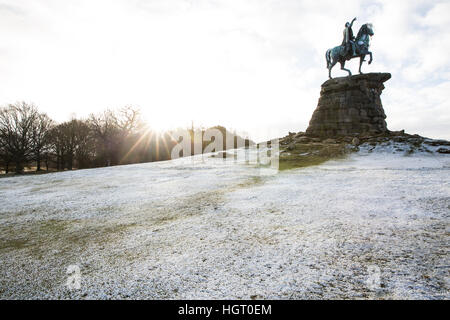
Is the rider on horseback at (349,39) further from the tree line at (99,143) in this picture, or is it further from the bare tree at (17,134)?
the bare tree at (17,134)

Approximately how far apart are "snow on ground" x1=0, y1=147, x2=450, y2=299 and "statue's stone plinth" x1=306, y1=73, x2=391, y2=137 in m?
12.6

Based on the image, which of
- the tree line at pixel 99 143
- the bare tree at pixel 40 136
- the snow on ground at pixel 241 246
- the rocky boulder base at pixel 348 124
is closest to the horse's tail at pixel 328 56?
the rocky boulder base at pixel 348 124

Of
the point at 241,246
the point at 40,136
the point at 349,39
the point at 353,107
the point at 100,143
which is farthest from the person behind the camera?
the point at 100,143

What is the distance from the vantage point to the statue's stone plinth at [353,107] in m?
16.8

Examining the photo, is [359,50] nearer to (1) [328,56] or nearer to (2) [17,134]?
(1) [328,56]

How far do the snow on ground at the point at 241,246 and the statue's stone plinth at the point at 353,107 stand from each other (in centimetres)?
1260

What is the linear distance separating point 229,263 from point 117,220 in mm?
2864

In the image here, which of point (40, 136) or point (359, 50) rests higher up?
point (359, 50)

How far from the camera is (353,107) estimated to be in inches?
661

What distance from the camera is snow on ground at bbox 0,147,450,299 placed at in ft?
6.90

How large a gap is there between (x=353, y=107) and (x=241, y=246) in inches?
700

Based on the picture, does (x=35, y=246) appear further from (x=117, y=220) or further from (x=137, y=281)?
(x=137, y=281)

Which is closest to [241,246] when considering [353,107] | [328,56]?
[353,107]
